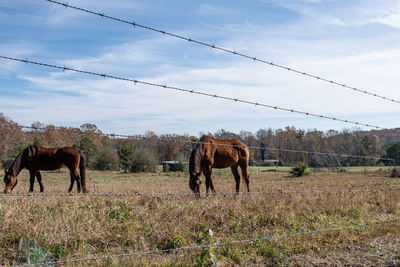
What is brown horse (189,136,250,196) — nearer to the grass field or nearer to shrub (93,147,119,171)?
the grass field

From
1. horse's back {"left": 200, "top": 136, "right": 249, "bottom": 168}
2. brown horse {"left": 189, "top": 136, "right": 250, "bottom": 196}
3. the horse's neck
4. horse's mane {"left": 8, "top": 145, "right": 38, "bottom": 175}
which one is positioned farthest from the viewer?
horse's mane {"left": 8, "top": 145, "right": 38, "bottom": 175}

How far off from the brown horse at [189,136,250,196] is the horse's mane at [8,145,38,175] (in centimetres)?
680

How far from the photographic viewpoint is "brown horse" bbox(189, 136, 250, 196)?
382 inches

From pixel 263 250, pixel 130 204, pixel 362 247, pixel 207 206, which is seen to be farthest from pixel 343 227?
pixel 130 204

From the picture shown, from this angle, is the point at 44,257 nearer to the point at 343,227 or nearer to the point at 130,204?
the point at 130,204

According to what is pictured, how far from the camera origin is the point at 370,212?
809cm

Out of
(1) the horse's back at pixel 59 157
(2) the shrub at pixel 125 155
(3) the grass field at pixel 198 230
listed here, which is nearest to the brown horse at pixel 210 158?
(3) the grass field at pixel 198 230

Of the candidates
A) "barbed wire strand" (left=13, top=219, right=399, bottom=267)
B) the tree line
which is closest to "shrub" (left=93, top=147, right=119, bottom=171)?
the tree line

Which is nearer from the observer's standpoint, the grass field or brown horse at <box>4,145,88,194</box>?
the grass field

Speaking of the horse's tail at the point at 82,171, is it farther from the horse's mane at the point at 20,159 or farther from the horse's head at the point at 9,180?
the horse's head at the point at 9,180

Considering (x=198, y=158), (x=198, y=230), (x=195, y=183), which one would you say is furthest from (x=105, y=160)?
(x=198, y=230)

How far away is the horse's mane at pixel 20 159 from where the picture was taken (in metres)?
12.4

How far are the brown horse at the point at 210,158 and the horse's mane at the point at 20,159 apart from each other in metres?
6.80

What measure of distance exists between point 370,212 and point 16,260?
727 cm
